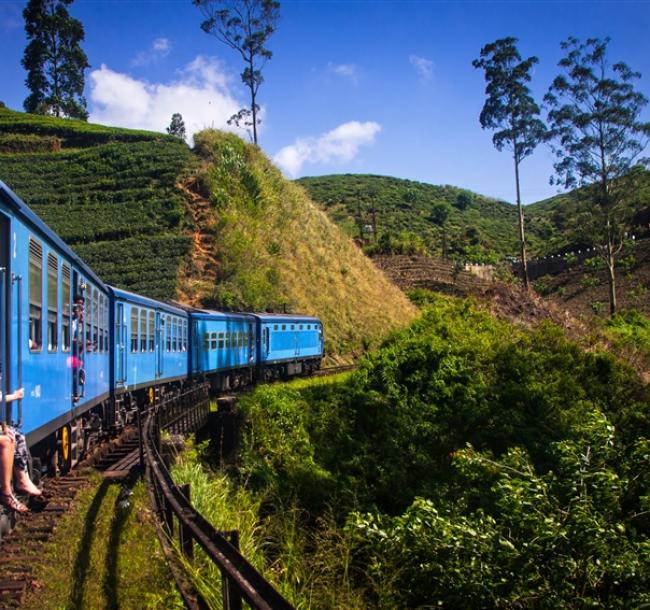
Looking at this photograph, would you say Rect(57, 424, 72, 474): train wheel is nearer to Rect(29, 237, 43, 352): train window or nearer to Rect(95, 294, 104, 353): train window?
Rect(95, 294, 104, 353): train window

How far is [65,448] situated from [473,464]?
212 inches

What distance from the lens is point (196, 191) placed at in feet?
148

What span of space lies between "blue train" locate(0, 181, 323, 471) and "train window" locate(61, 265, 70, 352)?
0.04ft

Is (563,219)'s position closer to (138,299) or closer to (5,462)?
(138,299)

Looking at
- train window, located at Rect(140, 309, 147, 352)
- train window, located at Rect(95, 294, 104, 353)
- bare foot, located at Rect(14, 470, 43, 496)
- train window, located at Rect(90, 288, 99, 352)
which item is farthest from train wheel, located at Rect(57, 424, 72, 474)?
train window, located at Rect(140, 309, 147, 352)

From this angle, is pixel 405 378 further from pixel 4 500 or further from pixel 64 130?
pixel 64 130

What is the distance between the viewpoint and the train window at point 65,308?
8.60 m

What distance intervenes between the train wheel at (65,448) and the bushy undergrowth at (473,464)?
2.97 meters

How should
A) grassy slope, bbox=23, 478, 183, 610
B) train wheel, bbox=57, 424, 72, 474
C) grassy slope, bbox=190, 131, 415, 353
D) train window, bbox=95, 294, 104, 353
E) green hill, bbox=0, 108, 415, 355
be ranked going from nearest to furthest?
grassy slope, bbox=23, 478, 183, 610 → train wheel, bbox=57, 424, 72, 474 → train window, bbox=95, 294, 104, 353 → green hill, bbox=0, 108, 415, 355 → grassy slope, bbox=190, 131, 415, 353

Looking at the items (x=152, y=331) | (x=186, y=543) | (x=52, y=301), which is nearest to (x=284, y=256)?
(x=152, y=331)

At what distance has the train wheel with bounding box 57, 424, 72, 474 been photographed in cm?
953

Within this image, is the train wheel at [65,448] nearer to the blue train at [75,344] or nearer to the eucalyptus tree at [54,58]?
the blue train at [75,344]

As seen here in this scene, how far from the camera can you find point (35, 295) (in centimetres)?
702

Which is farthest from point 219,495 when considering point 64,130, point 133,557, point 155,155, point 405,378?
point 64,130
